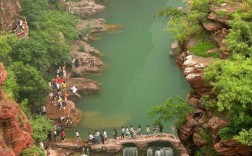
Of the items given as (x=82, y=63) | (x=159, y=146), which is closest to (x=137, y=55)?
(x=82, y=63)

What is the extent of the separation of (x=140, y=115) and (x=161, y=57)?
33.5 ft

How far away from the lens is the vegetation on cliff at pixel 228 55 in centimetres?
1483

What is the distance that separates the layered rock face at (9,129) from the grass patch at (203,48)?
7530mm

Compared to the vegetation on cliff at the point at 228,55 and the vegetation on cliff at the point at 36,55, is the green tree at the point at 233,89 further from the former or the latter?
the vegetation on cliff at the point at 36,55

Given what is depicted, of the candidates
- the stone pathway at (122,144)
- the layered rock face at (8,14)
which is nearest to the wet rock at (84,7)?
the layered rock face at (8,14)

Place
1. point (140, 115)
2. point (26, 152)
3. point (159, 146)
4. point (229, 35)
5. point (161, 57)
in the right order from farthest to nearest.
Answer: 1. point (161, 57)
2. point (140, 115)
3. point (159, 146)
4. point (26, 152)
5. point (229, 35)

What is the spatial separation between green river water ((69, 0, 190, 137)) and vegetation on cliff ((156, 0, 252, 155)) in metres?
12.4

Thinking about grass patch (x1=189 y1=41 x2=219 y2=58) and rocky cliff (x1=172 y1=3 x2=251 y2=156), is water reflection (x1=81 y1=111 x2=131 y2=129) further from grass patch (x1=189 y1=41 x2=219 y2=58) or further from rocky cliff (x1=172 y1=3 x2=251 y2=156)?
grass patch (x1=189 y1=41 x2=219 y2=58)

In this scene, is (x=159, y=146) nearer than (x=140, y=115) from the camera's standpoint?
Yes

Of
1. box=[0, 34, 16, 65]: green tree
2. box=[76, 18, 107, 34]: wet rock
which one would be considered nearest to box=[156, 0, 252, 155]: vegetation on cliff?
box=[0, 34, 16, 65]: green tree

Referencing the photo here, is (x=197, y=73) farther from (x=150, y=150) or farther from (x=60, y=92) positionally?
(x=60, y=92)

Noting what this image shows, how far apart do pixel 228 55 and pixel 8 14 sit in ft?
72.6

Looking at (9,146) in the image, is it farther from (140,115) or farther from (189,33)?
(140,115)

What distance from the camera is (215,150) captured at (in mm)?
17109
